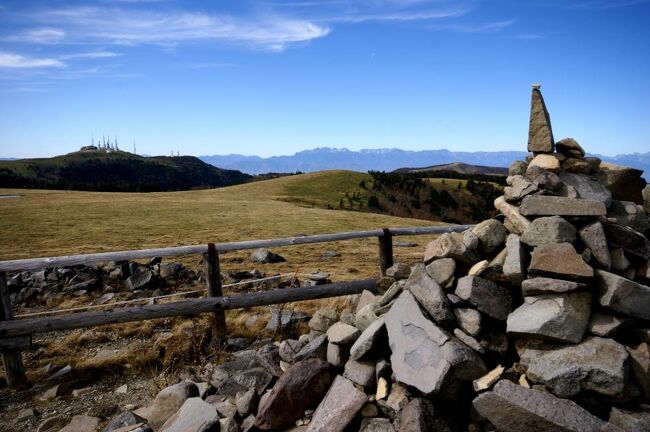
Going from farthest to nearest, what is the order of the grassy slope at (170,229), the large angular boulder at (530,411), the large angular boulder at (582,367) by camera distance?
the grassy slope at (170,229) < the large angular boulder at (582,367) < the large angular boulder at (530,411)

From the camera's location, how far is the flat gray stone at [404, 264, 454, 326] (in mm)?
4551

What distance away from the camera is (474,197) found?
239 ft

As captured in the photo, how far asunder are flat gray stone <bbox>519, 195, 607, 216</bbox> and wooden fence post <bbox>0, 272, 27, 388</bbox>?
753 centimetres

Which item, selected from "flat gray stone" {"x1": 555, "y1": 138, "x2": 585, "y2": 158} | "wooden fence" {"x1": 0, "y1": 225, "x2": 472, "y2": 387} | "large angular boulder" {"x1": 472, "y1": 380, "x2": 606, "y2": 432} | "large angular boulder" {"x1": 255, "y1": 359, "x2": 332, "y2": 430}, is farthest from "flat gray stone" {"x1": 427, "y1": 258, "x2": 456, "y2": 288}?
"wooden fence" {"x1": 0, "y1": 225, "x2": 472, "y2": 387}

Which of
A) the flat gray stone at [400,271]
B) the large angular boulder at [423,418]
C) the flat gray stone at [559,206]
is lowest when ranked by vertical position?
the large angular boulder at [423,418]

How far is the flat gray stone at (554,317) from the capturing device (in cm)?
397

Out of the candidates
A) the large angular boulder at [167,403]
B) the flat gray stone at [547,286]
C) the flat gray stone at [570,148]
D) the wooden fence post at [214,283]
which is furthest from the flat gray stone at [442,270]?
the wooden fence post at [214,283]

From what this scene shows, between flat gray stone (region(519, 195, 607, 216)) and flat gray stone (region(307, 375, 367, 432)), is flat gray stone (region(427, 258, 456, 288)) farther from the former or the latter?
flat gray stone (region(307, 375, 367, 432))

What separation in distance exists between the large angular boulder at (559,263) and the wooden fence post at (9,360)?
7.41 meters

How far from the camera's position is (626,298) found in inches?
161

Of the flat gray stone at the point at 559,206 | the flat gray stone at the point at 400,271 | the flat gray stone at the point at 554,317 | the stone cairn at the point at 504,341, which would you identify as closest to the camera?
the stone cairn at the point at 504,341

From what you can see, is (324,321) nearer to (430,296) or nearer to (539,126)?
(430,296)

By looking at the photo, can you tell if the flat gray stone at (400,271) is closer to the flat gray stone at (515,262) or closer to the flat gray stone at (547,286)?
the flat gray stone at (515,262)

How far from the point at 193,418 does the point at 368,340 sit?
7.31ft
